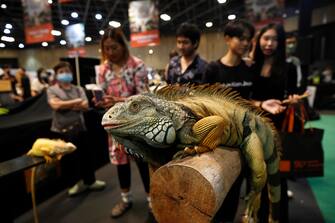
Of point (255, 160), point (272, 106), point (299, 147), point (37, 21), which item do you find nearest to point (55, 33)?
point (37, 21)

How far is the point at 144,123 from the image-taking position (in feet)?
2.53

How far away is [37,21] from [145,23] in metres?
0.42

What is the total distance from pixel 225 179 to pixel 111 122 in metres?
0.36

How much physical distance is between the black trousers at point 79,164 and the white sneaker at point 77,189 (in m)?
0.06

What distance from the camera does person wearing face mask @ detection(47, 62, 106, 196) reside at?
9.96ft

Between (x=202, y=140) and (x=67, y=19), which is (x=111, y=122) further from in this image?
(x=67, y=19)

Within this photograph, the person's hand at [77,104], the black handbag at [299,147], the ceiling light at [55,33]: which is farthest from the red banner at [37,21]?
the person's hand at [77,104]

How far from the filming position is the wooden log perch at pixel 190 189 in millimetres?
667

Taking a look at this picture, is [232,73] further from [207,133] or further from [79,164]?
[79,164]

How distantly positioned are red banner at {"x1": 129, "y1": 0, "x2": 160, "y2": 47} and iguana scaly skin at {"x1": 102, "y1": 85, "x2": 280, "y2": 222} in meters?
0.17

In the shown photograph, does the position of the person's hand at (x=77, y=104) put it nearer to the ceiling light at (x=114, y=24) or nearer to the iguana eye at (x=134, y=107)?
the ceiling light at (x=114, y=24)

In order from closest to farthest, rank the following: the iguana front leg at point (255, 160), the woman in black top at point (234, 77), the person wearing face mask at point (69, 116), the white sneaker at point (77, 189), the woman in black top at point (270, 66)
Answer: the iguana front leg at point (255, 160) < the woman in black top at point (234, 77) < the woman in black top at point (270, 66) < the person wearing face mask at point (69, 116) < the white sneaker at point (77, 189)

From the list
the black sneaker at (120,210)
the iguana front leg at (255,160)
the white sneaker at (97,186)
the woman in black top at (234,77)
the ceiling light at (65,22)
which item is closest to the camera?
the ceiling light at (65,22)

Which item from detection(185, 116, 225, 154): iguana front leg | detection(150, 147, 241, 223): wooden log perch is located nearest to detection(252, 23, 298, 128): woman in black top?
detection(185, 116, 225, 154): iguana front leg
